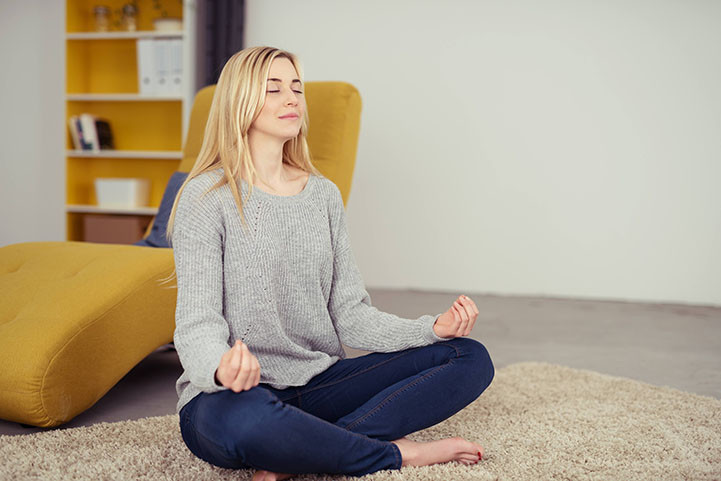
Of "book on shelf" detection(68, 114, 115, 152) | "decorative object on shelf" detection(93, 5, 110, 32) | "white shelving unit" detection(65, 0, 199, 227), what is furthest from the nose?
"decorative object on shelf" detection(93, 5, 110, 32)

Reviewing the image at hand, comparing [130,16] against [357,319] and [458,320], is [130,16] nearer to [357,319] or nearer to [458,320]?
[357,319]

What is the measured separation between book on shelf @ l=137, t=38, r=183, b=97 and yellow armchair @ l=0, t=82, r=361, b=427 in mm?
2061

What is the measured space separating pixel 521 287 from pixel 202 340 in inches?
120

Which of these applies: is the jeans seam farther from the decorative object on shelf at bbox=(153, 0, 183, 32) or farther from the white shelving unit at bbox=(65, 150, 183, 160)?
the decorative object on shelf at bbox=(153, 0, 183, 32)

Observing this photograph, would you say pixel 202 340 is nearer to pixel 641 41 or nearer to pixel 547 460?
pixel 547 460

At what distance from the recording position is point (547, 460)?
4.48ft

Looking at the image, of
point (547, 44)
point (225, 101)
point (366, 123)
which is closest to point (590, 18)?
point (547, 44)

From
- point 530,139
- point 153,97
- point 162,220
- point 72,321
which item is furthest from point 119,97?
point 72,321

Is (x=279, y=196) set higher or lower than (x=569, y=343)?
higher

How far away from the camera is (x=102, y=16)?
13.0 feet

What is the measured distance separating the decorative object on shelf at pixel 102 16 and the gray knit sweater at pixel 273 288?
3.13 meters

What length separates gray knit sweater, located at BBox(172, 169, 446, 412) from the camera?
1.20 m

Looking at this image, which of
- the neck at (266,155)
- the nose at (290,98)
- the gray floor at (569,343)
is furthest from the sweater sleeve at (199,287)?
the gray floor at (569,343)

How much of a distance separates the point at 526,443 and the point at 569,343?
49.7 inches
